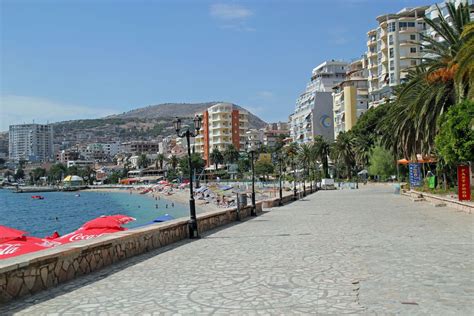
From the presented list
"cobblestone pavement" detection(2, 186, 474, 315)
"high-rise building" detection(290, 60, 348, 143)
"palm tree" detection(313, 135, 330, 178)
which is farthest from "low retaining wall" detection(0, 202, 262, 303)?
"high-rise building" detection(290, 60, 348, 143)

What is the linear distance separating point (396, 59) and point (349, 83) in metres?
17.1

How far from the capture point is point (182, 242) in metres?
14.9

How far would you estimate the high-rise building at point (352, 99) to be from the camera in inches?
4273

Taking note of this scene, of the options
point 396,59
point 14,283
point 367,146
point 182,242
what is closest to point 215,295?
point 14,283

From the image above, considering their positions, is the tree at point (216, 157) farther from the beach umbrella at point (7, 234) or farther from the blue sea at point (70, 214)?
the beach umbrella at point (7, 234)

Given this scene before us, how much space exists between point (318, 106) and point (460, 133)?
107 m

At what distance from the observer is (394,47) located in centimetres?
9550

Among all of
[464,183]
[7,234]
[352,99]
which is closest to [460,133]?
[464,183]

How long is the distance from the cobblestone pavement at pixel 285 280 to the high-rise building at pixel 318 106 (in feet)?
384

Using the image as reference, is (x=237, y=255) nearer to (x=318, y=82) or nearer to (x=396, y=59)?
(x=396, y=59)

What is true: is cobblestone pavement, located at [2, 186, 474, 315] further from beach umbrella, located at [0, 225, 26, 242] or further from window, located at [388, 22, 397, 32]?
window, located at [388, 22, 397, 32]

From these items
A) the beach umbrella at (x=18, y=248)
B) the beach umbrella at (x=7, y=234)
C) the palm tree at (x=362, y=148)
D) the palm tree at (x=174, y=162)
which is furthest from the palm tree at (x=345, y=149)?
the palm tree at (x=174, y=162)

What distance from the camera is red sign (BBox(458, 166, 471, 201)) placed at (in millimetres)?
23703

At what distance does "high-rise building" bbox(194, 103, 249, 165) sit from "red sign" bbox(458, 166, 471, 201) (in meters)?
128
